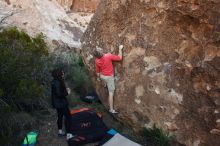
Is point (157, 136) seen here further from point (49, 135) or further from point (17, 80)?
point (17, 80)

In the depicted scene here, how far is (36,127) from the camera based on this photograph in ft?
30.3

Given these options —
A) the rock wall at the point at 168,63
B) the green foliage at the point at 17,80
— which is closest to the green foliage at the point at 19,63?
the green foliage at the point at 17,80

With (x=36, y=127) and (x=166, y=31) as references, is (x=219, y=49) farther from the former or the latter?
(x=36, y=127)

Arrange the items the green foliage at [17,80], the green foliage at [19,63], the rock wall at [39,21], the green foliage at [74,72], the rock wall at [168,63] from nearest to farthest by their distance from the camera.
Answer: the rock wall at [168,63]
the green foliage at [17,80]
the green foliage at [19,63]
the green foliage at [74,72]
the rock wall at [39,21]

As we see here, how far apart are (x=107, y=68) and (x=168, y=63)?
121cm

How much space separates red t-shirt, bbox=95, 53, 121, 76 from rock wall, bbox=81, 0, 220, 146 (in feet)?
0.49

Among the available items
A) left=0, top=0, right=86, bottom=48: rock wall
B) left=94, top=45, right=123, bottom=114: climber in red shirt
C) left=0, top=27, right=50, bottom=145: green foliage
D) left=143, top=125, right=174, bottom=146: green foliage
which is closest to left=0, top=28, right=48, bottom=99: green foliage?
left=0, top=27, right=50, bottom=145: green foliage

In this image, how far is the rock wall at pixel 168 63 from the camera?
7648 millimetres

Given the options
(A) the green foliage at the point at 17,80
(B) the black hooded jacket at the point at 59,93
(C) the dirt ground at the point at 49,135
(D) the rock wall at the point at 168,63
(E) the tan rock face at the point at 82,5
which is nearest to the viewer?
(D) the rock wall at the point at 168,63

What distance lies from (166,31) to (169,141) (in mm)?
1923

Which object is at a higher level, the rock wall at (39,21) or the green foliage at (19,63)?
the rock wall at (39,21)

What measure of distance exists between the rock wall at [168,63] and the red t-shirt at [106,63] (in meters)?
0.15

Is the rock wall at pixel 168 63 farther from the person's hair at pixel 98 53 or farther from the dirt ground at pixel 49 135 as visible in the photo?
the dirt ground at pixel 49 135

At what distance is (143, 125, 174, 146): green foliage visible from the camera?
8250 mm
